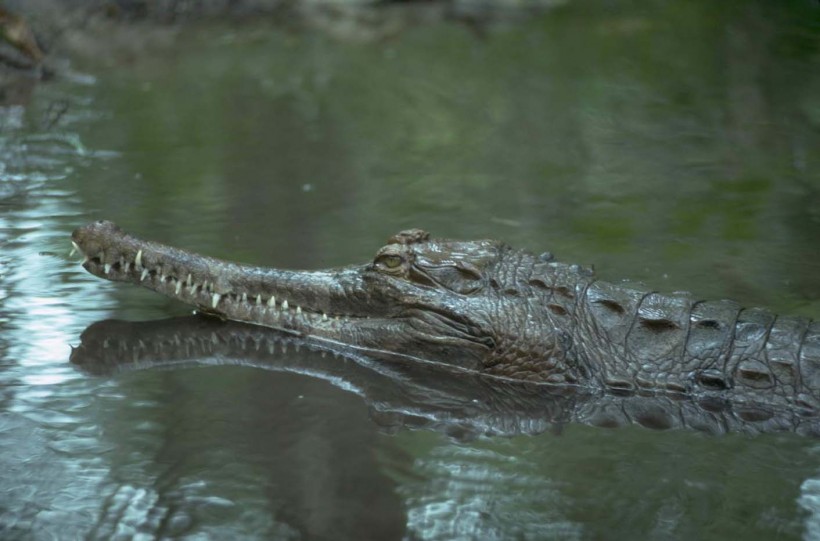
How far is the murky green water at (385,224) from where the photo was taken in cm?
454

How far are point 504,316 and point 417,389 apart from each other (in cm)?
65

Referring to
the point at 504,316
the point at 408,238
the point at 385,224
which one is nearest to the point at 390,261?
the point at 408,238

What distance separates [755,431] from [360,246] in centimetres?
347

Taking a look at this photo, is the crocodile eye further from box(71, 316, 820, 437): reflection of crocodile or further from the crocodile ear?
box(71, 316, 820, 437): reflection of crocodile

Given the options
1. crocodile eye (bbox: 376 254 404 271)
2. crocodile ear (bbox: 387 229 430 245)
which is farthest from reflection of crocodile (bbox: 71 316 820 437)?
crocodile ear (bbox: 387 229 430 245)

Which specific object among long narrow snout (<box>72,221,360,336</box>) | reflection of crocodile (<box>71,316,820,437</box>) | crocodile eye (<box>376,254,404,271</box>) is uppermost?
crocodile eye (<box>376,254,404,271</box>)

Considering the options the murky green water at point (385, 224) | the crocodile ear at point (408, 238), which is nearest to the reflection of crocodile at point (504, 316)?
the crocodile ear at point (408, 238)

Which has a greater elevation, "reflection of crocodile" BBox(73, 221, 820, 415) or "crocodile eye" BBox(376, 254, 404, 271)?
"crocodile eye" BBox(376, 254, 404, 271)

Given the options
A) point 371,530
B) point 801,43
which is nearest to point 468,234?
point 371,530

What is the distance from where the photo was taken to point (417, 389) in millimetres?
5828

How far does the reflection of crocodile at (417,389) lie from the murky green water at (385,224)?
0.11m

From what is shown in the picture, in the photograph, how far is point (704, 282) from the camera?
7.14 m

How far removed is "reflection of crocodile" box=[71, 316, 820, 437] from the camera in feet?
Answer: 17.8

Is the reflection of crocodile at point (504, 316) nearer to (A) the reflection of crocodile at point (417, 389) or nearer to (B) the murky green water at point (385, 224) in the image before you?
(A) the reflection of crocodile at point (417, 389)
